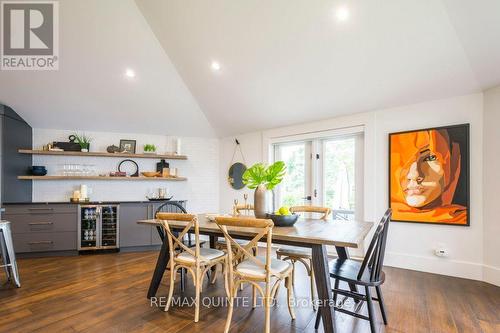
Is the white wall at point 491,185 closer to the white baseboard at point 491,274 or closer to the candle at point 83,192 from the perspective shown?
the white baseboard at point 491,274

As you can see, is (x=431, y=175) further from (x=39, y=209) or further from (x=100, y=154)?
(x=39, y=209)

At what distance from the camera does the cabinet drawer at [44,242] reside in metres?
3.99

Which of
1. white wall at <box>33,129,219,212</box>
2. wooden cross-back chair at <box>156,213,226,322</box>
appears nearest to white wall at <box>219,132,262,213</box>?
white wall at <box>33,129,219,212</box>

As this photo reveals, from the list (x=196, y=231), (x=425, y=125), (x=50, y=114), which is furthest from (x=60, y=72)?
(x=425, y=125)

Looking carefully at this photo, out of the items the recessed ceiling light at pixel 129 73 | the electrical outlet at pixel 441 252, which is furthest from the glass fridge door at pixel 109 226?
the electrical outlet at pixel 441 252

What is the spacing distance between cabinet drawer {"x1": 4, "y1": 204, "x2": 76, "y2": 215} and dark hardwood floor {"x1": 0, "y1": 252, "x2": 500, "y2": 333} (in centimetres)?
109

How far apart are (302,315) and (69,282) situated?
2.67 metres

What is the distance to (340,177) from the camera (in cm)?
416

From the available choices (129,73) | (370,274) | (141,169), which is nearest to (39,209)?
(141,169)

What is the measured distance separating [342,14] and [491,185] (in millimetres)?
2513

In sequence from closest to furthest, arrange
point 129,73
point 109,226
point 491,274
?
point 491,274 → point 129,73 → point 109,226

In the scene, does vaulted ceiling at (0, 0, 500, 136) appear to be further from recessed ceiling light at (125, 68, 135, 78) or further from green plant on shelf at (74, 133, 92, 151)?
green plant on shelf at (74, 133, 92, 151)

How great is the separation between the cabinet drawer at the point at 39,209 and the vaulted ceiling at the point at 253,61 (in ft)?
4.89

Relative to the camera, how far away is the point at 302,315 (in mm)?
2238
